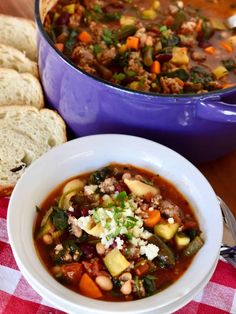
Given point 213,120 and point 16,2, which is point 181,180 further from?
point 16,2

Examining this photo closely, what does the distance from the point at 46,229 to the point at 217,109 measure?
0.85 m

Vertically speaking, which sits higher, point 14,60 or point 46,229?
point 14,60

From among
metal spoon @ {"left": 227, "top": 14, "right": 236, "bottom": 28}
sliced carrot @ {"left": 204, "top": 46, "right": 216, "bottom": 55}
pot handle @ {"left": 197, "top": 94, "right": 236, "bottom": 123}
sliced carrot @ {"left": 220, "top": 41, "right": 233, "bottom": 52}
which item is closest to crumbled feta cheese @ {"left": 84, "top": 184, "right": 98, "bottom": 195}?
pot handle @ {"left": 197, "top": 94, "right": 236, "bottom": 123}

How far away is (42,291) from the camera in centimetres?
192

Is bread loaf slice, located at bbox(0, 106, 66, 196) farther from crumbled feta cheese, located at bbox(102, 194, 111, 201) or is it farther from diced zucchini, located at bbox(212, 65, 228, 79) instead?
diced zucchini, located at bbox(212, 65, 228, 79)

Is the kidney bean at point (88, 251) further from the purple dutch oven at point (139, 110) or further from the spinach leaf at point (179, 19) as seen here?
the spinach leaf at point (179, 19)

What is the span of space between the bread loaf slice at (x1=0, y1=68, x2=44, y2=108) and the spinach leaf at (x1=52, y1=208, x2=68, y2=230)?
2.64ft

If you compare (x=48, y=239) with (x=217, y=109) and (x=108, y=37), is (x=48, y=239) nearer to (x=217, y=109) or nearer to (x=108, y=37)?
(x=217, y=109)

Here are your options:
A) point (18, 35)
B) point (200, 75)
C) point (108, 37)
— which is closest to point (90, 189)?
point (200, 75)

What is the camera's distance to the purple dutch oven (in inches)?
86.1

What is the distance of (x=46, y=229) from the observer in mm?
2102

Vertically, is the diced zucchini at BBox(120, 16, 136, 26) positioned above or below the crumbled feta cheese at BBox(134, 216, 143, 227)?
above

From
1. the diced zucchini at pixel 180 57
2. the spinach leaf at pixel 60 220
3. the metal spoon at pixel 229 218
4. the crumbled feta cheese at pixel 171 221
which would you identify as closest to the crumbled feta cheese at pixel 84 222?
the spinach leaf at pixel 60 220

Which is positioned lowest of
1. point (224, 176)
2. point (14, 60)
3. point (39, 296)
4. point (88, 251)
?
point (39, 296)
